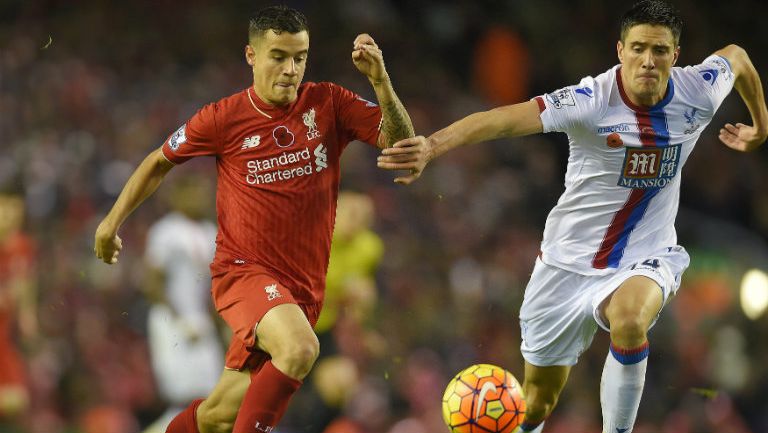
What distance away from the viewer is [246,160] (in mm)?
5148

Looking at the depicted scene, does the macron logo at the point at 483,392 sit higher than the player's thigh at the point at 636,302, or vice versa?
the player's thigh at the point at 636,302

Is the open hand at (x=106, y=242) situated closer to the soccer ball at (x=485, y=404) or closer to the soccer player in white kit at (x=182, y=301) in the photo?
the soccer ball at (x=485, y=404)

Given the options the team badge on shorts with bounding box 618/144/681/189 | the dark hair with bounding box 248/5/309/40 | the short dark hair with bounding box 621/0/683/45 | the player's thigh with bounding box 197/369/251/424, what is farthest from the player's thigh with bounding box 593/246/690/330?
the dark hair with bounding box 248/5/309/40

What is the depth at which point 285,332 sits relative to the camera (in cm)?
474

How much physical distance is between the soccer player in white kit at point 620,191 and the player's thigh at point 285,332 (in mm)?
984

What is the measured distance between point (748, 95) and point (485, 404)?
2013 millimetres

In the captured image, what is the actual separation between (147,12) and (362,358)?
5.07 m

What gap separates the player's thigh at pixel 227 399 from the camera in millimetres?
5145

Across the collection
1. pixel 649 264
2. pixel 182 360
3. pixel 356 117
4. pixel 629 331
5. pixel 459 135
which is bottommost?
pixel 182 360

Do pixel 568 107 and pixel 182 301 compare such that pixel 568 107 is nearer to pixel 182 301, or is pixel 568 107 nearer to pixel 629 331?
pixel 629 331

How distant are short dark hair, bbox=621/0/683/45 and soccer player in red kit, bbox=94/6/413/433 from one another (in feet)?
3.97

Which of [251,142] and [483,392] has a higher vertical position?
[251,142]

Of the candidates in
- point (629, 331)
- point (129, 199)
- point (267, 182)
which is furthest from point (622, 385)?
point (129, 199)

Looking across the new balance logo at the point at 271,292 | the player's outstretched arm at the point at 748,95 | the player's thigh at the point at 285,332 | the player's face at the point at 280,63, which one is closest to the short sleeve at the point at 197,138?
the player's face at the point at 280,63
